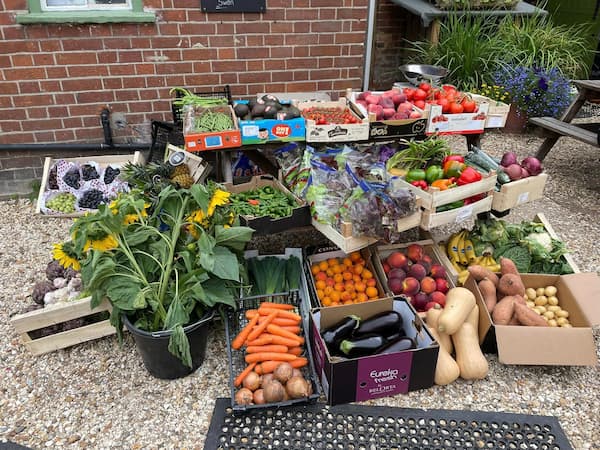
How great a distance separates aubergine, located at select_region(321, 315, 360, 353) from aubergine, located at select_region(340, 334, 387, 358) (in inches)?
2.4

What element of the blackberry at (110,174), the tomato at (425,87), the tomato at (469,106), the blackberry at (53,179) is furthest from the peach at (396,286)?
the blackberry at (53,179)

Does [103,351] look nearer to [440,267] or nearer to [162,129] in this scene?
[440,267]

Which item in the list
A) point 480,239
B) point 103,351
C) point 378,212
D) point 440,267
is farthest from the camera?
point 480,239

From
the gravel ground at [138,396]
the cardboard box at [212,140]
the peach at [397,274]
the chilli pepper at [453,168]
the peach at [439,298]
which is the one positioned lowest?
the gravel ground at [138,396]

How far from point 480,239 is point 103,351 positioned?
2.92 metres

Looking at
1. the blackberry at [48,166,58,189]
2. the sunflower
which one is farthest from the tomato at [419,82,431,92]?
the blackberry at [48,166,58,189]

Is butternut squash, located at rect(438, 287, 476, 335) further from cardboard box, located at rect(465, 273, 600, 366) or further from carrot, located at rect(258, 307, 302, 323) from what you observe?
carrot, located at rect(258, 307, 302, 323)

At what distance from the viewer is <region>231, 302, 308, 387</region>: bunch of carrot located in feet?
8.96

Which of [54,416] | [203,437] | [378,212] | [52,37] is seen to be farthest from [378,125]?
[52,37]

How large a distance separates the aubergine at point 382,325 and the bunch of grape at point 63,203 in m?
3.32

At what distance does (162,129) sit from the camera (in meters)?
5.22

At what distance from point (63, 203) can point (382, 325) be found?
11.5 feet

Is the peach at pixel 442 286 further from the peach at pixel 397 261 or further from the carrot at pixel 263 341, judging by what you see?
the carrot at pixel 263 341

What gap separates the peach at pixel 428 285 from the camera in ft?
10.5
